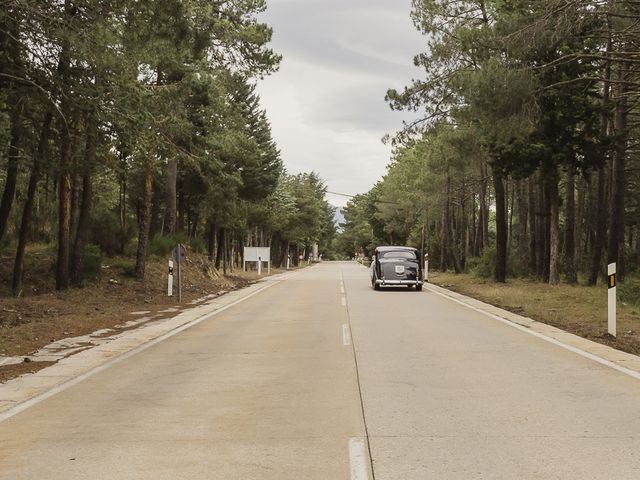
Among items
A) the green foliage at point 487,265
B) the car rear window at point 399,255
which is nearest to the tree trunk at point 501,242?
the green foliage at point 487,265

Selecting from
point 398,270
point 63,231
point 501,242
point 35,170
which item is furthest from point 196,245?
point 35,170

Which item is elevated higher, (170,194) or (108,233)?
(170,194)

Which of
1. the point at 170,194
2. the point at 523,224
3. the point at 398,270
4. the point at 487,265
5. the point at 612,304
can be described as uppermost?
the point at 170,194

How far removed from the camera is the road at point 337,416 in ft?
16.6

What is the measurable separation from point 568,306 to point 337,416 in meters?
14.5

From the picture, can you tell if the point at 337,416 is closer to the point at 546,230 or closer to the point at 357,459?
the point at 357,459

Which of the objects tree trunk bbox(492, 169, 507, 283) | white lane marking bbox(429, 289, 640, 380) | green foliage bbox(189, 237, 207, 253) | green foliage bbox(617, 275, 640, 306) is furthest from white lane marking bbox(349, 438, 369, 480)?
green foliage bbox(189, 237, 207, 253)

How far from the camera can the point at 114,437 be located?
5.89 metres

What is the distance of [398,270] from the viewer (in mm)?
27609

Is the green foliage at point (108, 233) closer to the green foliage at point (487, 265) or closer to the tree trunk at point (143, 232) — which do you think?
the tree trunk at point (143, 232)

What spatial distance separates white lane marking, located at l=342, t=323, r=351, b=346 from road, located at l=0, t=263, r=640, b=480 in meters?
0.28

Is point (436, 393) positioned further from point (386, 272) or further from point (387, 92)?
point (387, 92)

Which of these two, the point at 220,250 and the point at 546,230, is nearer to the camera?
the point at 546,230

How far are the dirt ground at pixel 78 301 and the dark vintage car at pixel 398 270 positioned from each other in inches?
275
